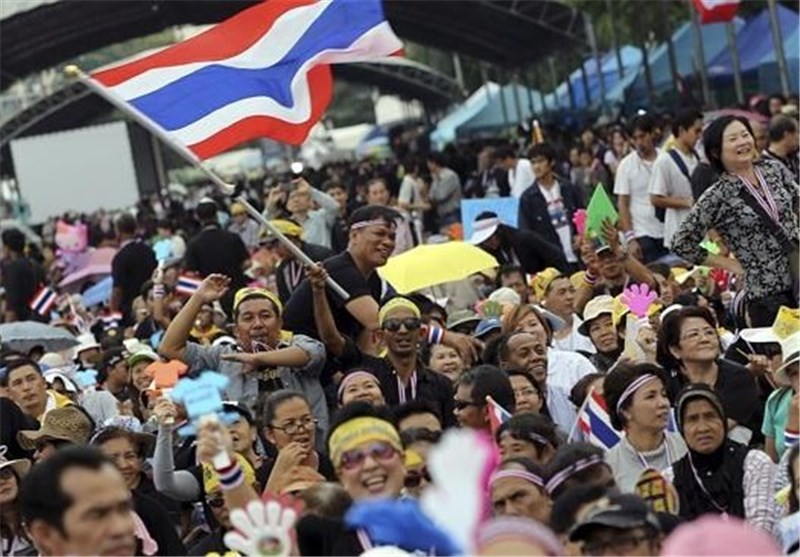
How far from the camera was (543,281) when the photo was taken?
47.0 feet

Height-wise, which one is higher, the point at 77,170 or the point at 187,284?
the point at 187,284

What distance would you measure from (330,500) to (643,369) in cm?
223

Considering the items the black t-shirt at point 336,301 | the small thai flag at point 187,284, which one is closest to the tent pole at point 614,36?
the small thai flag at point 187,284

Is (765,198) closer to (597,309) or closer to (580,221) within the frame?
(597,309)

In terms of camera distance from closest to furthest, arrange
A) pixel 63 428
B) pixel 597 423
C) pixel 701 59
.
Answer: pixel 597 423
pixel 63 428
pixel 701 59

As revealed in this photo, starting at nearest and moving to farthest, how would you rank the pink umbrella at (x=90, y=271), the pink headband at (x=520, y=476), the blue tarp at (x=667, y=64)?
the pink headband at (x=520, y=476) < the pink umbrella at (x=90, y=271) < the blue tarp at (x=667, y=64)

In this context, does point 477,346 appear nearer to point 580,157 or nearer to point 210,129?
point 210,129

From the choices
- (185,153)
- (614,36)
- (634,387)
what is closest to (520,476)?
(634,387)

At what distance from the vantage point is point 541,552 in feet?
19.4

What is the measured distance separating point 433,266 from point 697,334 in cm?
421

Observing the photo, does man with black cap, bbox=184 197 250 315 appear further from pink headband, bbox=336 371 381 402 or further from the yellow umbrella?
pink headband, bbox=336 371 381 402

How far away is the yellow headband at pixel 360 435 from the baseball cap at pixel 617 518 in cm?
92

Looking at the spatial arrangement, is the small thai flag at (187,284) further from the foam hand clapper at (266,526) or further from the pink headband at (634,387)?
the foam hand clapper at (266,526)

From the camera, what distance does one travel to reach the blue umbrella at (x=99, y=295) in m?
22.6
